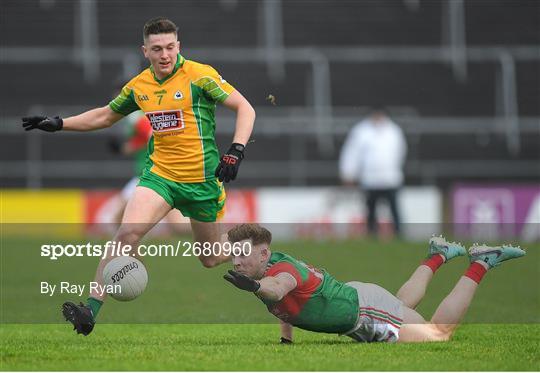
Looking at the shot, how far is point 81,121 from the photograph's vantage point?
9.34 m

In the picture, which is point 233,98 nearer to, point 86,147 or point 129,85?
point 129,85

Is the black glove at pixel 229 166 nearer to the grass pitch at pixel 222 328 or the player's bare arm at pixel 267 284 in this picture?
the player's bare arm at pixel 267 284

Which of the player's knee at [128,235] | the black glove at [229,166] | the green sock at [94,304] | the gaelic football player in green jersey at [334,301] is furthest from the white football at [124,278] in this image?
the black glove at [229,166]

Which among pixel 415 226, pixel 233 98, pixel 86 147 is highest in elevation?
pixel 233 98

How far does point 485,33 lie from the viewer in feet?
81.3

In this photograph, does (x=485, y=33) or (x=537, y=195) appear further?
(x=485, y=33)

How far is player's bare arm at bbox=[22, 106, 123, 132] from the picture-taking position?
30.5 feet

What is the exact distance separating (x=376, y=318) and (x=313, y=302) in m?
0.47

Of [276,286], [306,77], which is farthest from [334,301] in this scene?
[306,77]

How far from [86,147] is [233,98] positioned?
14076 millimetres

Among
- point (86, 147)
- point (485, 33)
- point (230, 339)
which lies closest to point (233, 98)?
point (230, 339)

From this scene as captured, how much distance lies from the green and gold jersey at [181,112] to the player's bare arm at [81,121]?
0.08 metres

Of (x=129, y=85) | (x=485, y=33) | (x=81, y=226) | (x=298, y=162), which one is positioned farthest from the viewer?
(x=485, y=33)

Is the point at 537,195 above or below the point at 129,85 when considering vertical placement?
below
